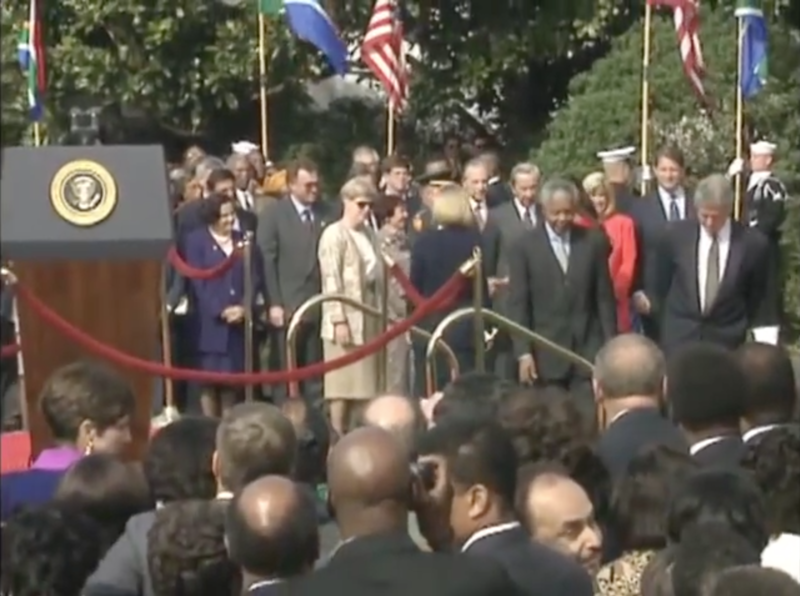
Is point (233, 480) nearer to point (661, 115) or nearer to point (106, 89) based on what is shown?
point (661, 115)

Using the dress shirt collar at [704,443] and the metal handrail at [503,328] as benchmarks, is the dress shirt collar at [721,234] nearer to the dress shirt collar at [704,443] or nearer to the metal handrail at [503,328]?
the metal handrail at [503,328]

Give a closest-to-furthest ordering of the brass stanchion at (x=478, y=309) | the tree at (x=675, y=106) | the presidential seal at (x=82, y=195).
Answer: the presidential seal at (x=82, y=195) → the brass stanchion at (x=478, y=309) → the tree at (x=675, y=106)

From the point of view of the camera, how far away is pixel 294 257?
14.9 metres

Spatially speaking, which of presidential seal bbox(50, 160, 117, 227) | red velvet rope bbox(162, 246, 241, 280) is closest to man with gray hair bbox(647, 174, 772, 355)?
red velvet rope bbox(162, 246, 241, 280)

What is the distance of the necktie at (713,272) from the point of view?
13.6 meters

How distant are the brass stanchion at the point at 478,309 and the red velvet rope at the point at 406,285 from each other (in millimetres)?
409

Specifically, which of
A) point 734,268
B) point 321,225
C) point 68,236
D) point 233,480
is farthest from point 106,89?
point 233,480

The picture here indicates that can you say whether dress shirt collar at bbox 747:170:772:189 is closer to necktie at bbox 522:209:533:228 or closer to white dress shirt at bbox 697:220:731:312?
necktie at bbox 522:209:533:228

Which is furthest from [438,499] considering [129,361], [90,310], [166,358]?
[166,358]

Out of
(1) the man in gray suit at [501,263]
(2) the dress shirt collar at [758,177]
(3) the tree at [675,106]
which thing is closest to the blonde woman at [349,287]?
(1) the man in gray suit at [501,263]

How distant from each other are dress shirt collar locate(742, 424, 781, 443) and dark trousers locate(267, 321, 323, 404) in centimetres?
712

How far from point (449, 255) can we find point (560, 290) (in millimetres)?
706

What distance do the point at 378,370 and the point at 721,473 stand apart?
8.06 m

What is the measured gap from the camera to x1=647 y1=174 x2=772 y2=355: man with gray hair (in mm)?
13555
